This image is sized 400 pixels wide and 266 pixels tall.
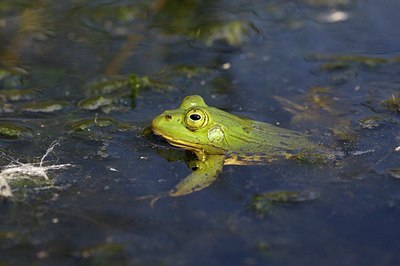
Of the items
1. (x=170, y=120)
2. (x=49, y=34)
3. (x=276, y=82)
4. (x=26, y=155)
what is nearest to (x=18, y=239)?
(x=26, y=155)

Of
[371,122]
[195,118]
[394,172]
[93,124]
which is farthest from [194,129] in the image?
[371,122]

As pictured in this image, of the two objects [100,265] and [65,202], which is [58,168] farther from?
[100,265]

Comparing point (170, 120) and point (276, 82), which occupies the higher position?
point (170, 120)

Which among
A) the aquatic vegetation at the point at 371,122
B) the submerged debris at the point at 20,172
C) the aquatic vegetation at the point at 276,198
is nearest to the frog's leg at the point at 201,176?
the aquatic vegetation at the point at 276,198

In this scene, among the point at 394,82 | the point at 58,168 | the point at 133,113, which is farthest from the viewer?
the point at 394,82

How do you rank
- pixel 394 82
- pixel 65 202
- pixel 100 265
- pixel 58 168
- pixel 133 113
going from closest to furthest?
pixel 100 265
pixel 65 202
pixel 58 168
pixel 133 113
pixel 394 82
